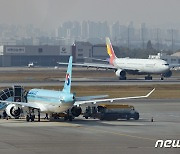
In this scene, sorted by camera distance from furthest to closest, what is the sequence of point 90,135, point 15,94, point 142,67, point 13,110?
point 142,67
point 15,94
point 13,110
point 90,135

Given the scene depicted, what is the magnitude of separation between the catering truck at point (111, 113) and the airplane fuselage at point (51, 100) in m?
6.04

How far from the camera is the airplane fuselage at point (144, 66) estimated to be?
571 ft

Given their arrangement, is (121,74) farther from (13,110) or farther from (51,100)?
(51,100)

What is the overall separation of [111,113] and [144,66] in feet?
319

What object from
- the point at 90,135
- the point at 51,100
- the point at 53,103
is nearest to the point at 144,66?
the point at 51,100

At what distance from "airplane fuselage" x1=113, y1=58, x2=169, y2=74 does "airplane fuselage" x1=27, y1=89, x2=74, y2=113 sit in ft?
315

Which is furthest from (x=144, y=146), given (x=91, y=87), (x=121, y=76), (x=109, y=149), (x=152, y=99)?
(x=121, y=76)

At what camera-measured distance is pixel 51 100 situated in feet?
246

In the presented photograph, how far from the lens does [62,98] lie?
73000 mm

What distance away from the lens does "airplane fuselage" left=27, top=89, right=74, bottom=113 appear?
72812 millimetres

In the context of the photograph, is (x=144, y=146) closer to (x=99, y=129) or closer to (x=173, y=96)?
(x=99, y=129)

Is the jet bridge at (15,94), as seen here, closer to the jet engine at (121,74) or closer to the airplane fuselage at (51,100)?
the airplane fuselage at (51,100)

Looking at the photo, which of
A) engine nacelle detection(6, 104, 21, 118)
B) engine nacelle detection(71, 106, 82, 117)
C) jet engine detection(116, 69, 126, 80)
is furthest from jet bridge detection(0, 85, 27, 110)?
jet engine detection(116, 69, 126, 80)

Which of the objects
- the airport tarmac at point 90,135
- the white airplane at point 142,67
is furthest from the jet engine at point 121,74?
the airport tarmac at point 90,135
